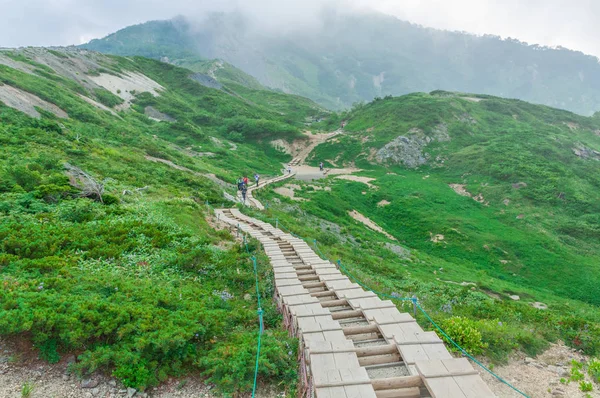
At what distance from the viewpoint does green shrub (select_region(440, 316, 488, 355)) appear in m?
7.06

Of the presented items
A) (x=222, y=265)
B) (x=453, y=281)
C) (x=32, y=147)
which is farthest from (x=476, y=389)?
(x=32, y=147)

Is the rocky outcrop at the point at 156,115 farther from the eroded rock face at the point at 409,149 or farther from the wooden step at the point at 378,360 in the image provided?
the wooden step at the point at 378,360

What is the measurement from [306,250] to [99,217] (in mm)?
8326

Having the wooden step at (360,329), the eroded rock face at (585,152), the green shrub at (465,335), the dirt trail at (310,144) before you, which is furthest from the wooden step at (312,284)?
the eroded rock face at (585,152)

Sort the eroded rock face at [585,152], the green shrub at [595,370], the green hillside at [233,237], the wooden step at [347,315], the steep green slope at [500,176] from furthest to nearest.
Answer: the eroded rock face at [585,152], the steep green slope at [500,176], the wooden step at [347,315], the green shrub at [595,370], the green hillside at [233,237]

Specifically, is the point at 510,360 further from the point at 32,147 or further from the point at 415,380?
the point at 32,147

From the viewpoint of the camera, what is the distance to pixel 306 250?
1254 centimetres

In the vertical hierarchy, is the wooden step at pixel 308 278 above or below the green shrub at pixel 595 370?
above

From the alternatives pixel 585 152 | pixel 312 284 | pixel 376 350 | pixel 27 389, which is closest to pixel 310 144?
pixel 585 152

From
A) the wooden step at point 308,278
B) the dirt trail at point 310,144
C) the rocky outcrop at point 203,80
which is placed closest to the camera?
the wooden step at point 308,278

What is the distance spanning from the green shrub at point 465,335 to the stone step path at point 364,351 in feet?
5.20

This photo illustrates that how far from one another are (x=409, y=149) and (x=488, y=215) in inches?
896

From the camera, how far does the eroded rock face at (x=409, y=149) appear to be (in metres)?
53.6

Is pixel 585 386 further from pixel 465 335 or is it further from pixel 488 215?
pixel 488 215
